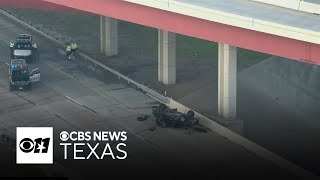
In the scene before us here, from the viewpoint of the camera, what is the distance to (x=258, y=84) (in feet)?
216

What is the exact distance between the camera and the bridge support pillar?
63.1 m

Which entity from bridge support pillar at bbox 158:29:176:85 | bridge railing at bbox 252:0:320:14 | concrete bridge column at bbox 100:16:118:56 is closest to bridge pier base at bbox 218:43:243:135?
bridge railing at bbox 252:0:320:14

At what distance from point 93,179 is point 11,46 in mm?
27925

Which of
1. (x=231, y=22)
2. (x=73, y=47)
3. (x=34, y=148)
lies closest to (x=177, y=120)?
(x=231, y=22)

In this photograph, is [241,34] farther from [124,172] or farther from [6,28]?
[6,28]

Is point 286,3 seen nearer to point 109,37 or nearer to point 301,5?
point 301,5

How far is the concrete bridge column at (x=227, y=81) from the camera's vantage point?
55719 millimetres

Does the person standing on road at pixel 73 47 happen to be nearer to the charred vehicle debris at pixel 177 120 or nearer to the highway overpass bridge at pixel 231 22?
the highway overpass bridge at pixel 231 22

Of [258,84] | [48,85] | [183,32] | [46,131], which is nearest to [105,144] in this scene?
[46,131]

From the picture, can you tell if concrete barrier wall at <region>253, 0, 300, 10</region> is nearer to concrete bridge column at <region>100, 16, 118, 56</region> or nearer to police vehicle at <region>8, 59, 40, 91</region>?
police vehicle at <region>8, 59, 40, 91</region>

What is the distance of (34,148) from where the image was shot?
150 ft

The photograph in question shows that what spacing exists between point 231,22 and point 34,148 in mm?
14843

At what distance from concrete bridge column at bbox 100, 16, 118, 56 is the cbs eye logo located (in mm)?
25313

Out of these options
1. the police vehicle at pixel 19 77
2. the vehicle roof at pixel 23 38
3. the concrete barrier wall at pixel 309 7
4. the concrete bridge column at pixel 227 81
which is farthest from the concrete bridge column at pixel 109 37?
the concrete barrier wall at pixel 309 7
